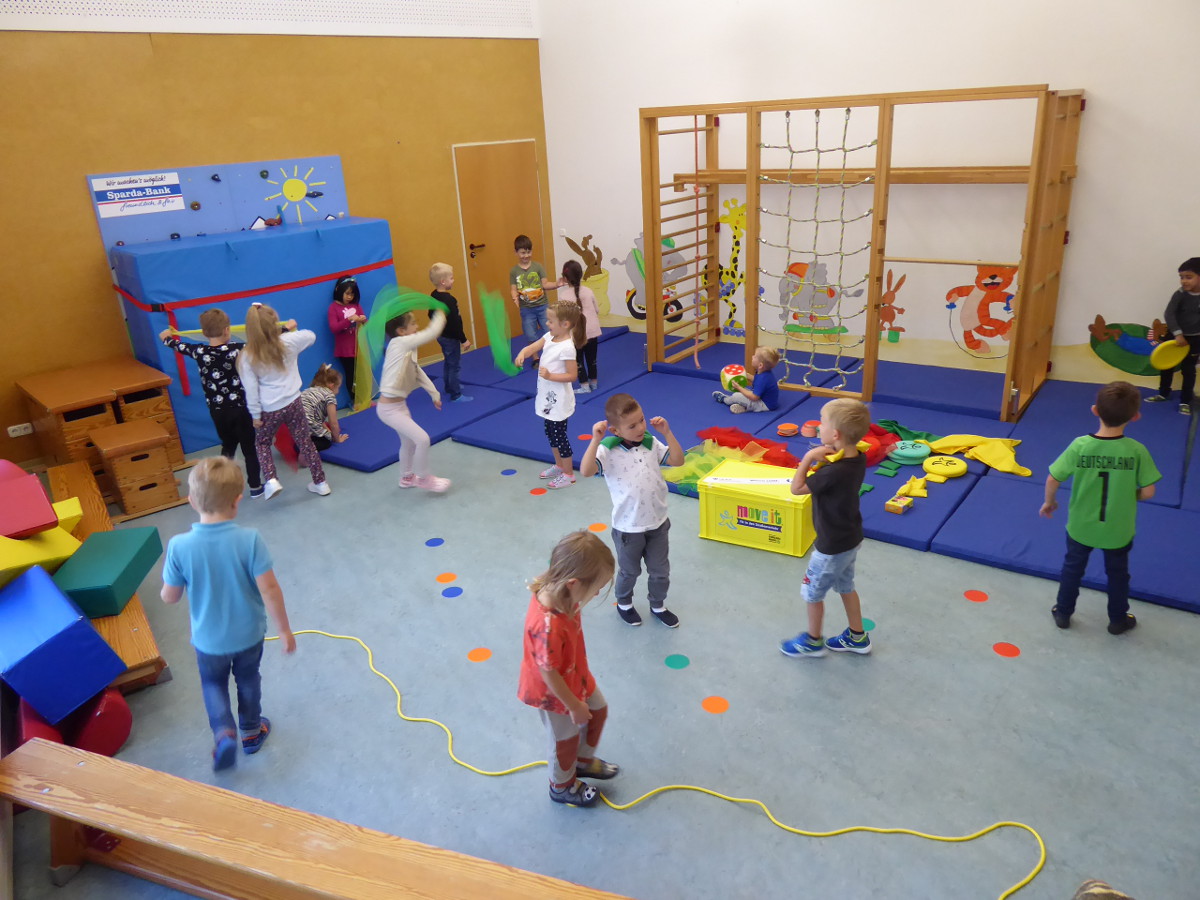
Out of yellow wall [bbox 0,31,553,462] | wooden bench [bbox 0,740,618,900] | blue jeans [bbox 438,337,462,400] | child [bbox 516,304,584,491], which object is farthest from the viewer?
blue jeans [bbox 438,337,462,400]

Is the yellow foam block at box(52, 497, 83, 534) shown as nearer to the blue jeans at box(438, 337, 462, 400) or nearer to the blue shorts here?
the blue jeans at box(438, 337, 462, 400)

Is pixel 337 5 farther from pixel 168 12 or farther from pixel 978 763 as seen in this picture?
pixel 978 763

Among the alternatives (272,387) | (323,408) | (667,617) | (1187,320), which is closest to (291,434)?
(272,387)

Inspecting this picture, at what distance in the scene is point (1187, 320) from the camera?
6.38m

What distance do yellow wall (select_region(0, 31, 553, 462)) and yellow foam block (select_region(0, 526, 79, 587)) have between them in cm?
291

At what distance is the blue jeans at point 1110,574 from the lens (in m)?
3.84

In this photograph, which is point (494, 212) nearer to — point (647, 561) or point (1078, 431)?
point (1078, 431)

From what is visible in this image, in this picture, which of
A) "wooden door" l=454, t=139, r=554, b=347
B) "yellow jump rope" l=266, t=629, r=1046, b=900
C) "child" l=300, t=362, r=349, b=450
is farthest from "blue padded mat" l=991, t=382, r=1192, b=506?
"wooden door" l=454, t=139, r=554, b=347

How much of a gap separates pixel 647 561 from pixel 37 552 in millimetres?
2997

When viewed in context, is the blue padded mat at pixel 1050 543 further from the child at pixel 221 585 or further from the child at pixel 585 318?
the child at pixel 585 318

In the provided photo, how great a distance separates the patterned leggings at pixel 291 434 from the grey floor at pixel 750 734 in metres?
1.22

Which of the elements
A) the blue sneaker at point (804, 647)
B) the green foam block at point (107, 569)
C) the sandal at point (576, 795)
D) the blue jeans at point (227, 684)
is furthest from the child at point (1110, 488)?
Result: the green foam block at point (107, 569)

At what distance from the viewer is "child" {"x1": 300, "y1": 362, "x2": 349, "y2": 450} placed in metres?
6.77

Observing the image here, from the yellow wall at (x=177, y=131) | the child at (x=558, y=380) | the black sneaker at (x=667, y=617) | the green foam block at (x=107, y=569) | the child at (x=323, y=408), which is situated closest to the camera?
the green foam block at (x=107, y=569)
